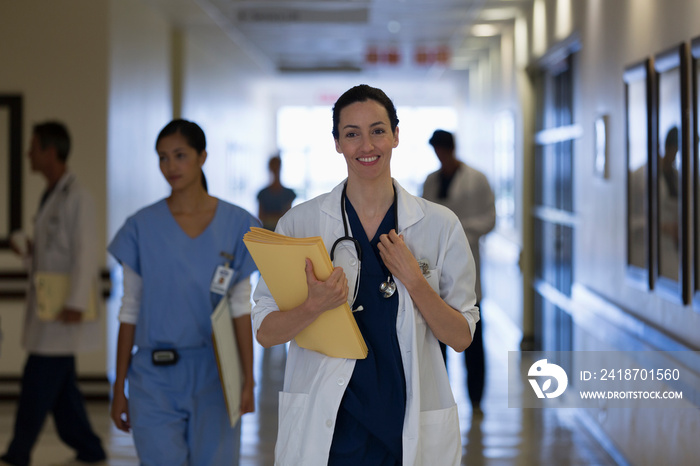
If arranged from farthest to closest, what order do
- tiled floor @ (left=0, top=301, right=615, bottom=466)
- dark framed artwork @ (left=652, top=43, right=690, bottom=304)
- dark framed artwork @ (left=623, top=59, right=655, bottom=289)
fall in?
tiled floor @ (left=0, top=301, right=615, bottom=466)
dark framed artwork @ (left=623, top=59, right=655, bottom=289)
dark framed artwork @ (left=652, top=43, right=690, bottom=304)

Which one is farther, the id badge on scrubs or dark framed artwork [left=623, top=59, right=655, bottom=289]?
dark framed artwork [left=623, top=59, right=655, bottom=289]

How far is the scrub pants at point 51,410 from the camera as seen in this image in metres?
4.68

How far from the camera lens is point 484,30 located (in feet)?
35.4

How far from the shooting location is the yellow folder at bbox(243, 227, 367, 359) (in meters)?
2.04

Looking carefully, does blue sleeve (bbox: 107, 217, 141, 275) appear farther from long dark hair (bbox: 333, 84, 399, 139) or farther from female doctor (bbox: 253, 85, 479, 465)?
long dark hair (bbox: 333, 84, 399, 139)

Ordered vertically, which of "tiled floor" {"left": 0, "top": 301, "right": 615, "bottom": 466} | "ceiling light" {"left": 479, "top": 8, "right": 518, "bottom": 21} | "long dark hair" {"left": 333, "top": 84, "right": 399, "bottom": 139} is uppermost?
"ceiling light" {"left": 479, "top": 8, "right": 518, "bottom": 21}

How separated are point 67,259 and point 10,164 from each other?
212 centimetres

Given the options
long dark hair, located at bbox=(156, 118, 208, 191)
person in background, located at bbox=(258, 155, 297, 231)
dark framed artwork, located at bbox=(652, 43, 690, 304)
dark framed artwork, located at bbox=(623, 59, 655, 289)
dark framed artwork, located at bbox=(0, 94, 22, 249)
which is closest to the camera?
long dark hair, located at bbox=(156, 118, 208, 191)

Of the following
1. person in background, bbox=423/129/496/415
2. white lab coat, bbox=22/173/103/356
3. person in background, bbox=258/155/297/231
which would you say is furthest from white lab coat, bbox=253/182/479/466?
person in background, bbox=258/155/297/231

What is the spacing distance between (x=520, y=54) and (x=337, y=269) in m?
7.84

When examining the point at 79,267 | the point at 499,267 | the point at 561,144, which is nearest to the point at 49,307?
the point at 79,267

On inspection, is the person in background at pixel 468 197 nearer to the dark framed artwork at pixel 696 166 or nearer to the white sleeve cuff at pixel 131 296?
the dark framed artwork at pixel 696 166

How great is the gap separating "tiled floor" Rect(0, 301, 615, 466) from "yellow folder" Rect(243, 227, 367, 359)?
3048mm

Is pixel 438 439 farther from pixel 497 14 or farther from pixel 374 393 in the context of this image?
pixel 497 14
